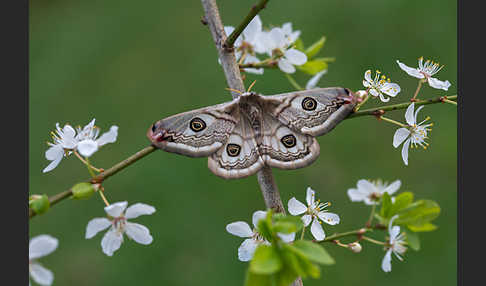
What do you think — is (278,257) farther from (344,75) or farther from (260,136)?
(344,75)

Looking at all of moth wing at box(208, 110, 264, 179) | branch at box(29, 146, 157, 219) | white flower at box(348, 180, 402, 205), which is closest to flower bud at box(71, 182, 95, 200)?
branch at box(29, 146, 157, 219)

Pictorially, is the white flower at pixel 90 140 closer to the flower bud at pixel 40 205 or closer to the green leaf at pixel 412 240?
the flower bud at pixel 40 205

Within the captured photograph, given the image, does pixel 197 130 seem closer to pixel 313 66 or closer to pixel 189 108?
pixel 313 66

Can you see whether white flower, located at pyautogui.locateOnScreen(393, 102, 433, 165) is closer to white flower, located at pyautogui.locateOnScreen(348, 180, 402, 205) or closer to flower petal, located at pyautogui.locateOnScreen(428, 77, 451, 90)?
flower petal, located at pyautogui.locateOnScreen(428, 77, 451, 90)

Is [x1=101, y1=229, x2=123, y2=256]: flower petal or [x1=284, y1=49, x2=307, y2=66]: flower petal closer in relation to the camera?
[x1=101, y1=229, x2=123, y2=256]: flower petal

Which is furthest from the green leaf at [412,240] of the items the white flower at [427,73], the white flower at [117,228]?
the white flower at [117,228]

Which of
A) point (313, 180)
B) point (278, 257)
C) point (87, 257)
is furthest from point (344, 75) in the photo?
point (278, 257)
